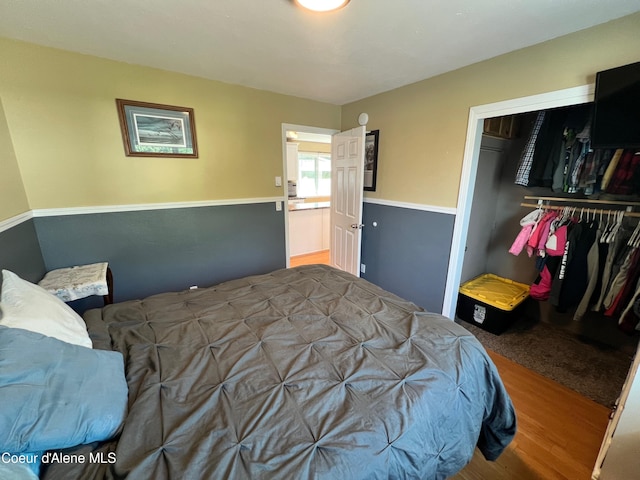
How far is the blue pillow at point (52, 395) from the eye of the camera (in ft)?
2.21

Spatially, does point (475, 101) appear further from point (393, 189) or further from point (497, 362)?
point (497, 362)

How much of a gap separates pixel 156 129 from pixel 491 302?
3.54 m

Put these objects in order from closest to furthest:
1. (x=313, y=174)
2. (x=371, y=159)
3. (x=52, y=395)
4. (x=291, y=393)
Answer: (x=52, y=395) < (x=291, y=393) < (x=371, y=159) < (x=313, y=174)

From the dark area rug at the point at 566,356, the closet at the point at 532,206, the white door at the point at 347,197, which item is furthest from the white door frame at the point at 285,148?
the dark area rug at the point at 566,356

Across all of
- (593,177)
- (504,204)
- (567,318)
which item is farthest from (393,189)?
(567,318)

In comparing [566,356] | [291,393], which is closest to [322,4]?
[291,393]

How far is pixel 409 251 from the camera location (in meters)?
2.85

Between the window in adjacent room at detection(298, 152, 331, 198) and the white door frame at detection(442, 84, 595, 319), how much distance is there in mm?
3347

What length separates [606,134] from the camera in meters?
1.54

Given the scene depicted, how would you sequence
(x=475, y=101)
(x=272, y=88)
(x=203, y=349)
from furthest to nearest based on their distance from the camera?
(x=272, y=88) < (x=475, y=101) < (x=203, y=349)

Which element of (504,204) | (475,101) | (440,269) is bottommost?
(440,269)

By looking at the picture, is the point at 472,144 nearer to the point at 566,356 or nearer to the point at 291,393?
the point at 566,356

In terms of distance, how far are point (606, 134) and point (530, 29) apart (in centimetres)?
78

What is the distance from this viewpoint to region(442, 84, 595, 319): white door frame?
1.69 meters
